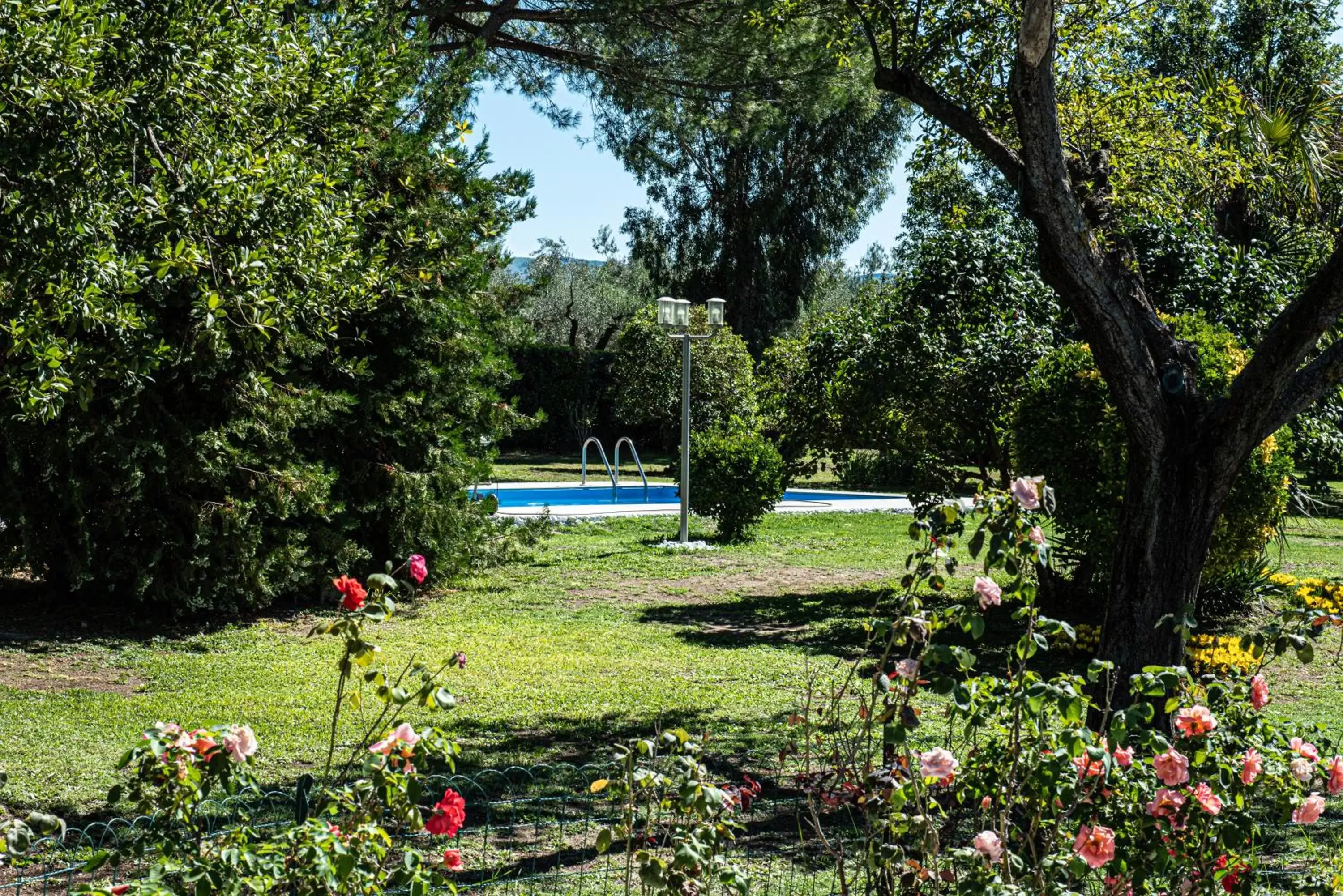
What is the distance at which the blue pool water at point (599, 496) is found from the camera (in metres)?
21.0

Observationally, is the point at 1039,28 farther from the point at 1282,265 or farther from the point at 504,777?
the point at 1282,265

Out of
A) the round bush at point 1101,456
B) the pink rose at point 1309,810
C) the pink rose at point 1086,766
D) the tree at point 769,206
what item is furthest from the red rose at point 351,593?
the tree at point 769,206

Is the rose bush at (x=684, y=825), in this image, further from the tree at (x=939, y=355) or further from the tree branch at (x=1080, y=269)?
the tree at (x=939, y=355)

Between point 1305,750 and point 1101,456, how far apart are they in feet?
19.8

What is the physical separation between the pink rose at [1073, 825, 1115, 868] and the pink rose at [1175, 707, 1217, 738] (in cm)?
32

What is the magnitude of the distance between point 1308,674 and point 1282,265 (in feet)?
12.9

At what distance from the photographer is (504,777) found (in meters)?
5.61

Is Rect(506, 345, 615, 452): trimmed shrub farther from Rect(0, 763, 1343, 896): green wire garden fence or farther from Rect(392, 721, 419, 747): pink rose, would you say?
Rect(392, 721, 419, 747): pink rose

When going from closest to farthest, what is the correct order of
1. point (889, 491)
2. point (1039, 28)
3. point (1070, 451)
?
1. point (1039, 28)
2. point (1070, 451)
3. point (889, 491)

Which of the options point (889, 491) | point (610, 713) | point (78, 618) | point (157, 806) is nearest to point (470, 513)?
point (78, 618)

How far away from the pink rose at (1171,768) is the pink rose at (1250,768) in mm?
246

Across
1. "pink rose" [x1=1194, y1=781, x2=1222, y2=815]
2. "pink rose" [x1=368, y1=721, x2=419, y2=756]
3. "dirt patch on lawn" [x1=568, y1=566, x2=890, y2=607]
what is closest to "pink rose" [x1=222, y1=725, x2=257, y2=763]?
"pink rose" [x1=368, y1=721, x2=419, y2=756]

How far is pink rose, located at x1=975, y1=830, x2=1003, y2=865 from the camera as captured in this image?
2654mm

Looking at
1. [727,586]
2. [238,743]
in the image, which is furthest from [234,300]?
[727,586]
